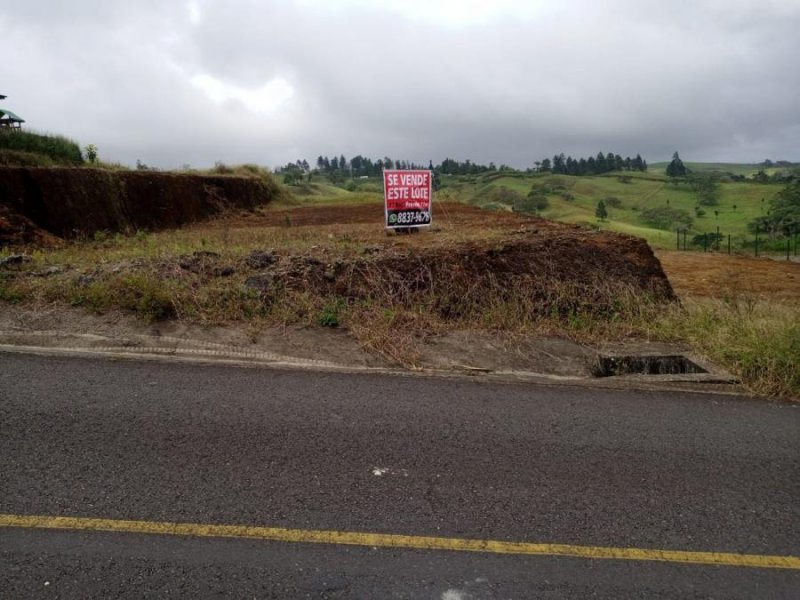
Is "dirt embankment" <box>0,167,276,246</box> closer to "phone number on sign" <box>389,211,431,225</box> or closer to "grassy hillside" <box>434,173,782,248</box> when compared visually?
"phone number on sign" <box>389,211,431,225</box>

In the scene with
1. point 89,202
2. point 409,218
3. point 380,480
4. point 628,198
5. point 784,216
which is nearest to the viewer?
point 380,480

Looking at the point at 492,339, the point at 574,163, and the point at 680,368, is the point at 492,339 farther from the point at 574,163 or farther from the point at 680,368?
the point at 574,163

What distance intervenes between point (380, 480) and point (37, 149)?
1750 centimetres

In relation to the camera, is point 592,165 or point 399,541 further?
point 592,165

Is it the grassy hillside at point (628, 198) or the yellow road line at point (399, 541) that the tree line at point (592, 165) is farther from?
Answer: the yellow road line at point (399, 541)

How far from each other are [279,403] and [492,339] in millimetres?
3311

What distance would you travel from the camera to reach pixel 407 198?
38.5 feet

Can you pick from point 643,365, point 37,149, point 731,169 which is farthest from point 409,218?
point 731,169

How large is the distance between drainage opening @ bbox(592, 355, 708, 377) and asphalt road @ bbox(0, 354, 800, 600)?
0.95 meters

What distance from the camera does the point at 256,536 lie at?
318 cm

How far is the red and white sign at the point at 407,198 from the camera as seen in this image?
37.3 ft

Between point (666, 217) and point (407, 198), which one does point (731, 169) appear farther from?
point (407, 198)

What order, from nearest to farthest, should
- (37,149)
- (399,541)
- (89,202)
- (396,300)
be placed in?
1. (399,541)
2. (396,300)
3. (89,202)
4. (37,149)

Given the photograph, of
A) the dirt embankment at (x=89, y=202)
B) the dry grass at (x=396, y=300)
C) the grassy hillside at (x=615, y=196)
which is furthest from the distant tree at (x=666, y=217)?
the dry grass at (x=396, y=300)
